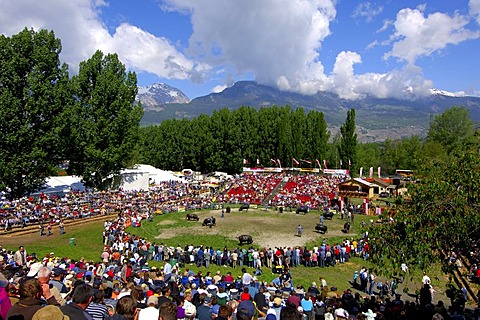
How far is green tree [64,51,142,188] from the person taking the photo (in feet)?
145

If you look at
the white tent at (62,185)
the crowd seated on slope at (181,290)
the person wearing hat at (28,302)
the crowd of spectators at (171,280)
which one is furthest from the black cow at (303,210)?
the person wearing hat at (28,302)

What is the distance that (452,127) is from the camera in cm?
8719

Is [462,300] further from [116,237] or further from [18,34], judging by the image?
[18,34]

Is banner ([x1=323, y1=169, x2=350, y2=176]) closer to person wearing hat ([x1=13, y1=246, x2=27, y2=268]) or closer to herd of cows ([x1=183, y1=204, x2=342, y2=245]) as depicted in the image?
herd of cows ([x1=183, y1=204, x2=342, y2=245])

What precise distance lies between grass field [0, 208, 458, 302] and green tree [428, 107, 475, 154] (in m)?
59.4

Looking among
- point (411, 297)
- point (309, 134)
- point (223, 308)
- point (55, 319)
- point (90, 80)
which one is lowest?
point (411, 297)

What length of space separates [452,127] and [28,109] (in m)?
90.3

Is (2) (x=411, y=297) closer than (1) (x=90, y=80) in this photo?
Yes

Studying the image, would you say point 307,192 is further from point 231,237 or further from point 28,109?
point 28,109

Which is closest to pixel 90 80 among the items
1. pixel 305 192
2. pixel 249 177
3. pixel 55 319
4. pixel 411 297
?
pixel 249 177

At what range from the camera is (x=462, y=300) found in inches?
518

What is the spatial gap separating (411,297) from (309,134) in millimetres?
62176

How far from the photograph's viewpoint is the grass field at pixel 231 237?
73.4ft

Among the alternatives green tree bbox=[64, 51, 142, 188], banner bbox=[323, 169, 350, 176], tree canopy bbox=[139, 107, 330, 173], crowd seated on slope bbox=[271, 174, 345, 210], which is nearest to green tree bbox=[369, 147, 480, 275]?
crowd seated on slope bbox=[271, 174, 345, 210]
